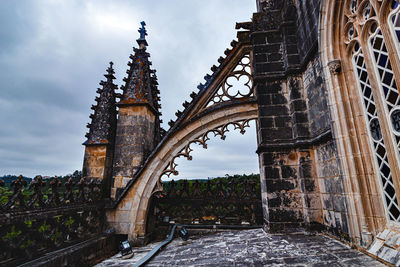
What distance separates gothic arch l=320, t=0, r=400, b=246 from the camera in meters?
2.33

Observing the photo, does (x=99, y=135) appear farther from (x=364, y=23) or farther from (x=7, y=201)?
(x=364, y=23)

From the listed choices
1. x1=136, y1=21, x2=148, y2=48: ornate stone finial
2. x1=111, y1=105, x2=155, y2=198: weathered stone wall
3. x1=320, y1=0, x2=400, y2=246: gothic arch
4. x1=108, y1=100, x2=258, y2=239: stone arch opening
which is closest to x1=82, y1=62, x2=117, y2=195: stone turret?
x1=111, y1=105, x2=155, y2=198: weathered stone wall

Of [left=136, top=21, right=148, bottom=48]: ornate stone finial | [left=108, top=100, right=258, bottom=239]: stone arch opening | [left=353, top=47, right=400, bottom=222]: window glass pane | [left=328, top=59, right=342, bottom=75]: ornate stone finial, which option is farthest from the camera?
[left=136, top=21, right=148, bottom=48]: ornate stone finial

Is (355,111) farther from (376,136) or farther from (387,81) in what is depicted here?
(387,81)

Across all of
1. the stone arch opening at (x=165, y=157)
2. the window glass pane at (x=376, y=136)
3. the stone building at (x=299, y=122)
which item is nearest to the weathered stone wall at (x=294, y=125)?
the stone building at (x=299, y=122)

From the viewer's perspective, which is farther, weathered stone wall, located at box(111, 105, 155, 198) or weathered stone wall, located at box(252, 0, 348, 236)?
weathered stone wall, located at box(111, 105, 155, 198)

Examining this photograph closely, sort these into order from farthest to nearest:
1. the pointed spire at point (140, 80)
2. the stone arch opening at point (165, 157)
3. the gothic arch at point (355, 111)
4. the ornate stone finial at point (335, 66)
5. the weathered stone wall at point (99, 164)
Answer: the pointed spire at point (140, 80), the weathered stone wall at point (99, 164), the stone arch opening at point (165, 157), the ornate stone finial at point (335, 66), the gothic arch at point (355, 111)

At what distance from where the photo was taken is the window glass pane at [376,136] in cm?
222

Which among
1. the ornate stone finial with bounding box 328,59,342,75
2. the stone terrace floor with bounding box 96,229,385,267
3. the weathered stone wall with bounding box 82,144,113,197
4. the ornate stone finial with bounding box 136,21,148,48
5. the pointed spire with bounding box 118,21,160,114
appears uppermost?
the ornate stone finial with bounding box 136,21,148,48

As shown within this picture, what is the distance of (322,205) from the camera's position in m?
3.44

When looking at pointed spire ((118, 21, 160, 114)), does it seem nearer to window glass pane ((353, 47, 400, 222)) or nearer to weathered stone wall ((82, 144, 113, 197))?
weathered stone wall ((82, 144, 113, 197))

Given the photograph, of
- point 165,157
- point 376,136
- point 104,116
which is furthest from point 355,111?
point 104,116

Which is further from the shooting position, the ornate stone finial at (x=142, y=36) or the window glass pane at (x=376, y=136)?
the ornate stone finial at (x=142, y=36)

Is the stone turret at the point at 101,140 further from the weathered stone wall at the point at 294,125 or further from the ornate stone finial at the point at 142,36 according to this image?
the weathered stone wall at the point at 294,125
